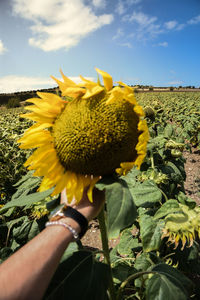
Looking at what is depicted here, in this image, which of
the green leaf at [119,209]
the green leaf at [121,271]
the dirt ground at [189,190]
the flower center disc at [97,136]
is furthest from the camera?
the dirt ground at [189,190]

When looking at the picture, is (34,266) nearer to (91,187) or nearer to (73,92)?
(91,187)

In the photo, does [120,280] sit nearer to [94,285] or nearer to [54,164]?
[94,285]

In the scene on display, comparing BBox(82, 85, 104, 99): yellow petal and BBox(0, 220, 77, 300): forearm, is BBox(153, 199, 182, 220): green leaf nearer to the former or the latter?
BBox(0, 220, 77, 300): forearm

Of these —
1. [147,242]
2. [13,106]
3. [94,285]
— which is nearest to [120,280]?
[147,242]

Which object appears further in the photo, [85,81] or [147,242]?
[147,242]

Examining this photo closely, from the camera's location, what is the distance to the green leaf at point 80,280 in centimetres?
92

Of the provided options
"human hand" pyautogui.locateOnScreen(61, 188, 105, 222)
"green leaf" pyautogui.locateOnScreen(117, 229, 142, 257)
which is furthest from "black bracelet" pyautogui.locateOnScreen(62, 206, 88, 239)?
"green leaf" pyautogui.locateOnScreen(117, 229, 142, 257)

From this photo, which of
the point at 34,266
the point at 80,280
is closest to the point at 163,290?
the point at 80,280

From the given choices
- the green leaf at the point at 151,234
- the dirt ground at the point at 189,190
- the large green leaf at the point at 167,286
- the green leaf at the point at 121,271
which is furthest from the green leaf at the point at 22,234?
the dirt ground at the point at 189,190

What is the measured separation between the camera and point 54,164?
0.96 meters

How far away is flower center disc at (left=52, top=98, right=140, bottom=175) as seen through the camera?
867 millimetres

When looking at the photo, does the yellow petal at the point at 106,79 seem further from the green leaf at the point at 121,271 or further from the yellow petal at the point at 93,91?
the green leaf at the point at 121,271

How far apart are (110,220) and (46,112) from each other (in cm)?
54

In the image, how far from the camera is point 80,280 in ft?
3.14
